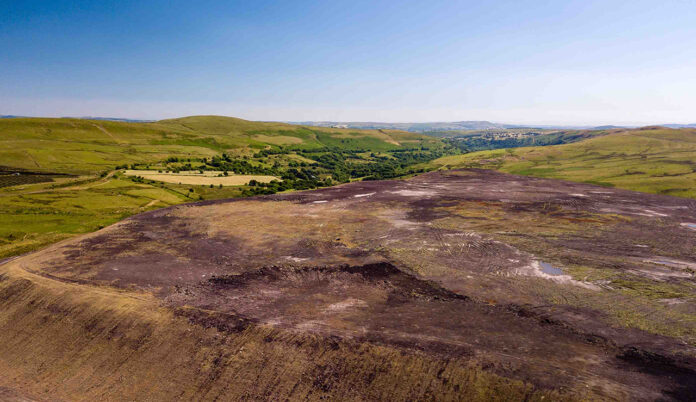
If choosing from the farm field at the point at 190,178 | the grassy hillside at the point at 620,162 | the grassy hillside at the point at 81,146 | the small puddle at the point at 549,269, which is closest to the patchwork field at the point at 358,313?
the small puddle at the point at 549,269

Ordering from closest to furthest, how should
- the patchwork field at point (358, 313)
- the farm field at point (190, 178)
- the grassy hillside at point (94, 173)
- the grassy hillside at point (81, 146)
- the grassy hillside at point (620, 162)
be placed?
the patchwork field at point (358, 313)
the grassy hillside at point (94, 173)
the grassy hillside at point (620, 162)
the farm field at point (190, 178)
the grassy hillside at point (81, 146)

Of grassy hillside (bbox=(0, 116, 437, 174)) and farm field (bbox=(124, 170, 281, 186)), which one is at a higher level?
grassy hillside (bbox=(0, 116, 437, 174))

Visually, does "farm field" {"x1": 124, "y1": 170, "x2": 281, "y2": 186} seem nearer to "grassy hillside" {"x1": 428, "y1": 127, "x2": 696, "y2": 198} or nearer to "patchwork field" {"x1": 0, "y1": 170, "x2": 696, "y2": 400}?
"patchwork field" {"x1": 0, "y1": 170, "x2": 696, "y2": 400}

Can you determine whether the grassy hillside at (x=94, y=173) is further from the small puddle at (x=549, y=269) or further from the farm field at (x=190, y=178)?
the small puddle at (x=549, y=269)

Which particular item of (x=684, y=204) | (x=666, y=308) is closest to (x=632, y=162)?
(x=684, y=204)

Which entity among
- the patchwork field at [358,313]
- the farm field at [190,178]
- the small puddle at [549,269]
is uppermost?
the farm field at [190,178]

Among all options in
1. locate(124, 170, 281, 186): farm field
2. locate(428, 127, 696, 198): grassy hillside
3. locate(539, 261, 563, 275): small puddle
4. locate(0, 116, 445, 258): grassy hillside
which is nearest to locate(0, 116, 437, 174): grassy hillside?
locate(0, 116, 445, 258): grassy hillside

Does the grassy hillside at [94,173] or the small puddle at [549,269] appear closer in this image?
the small puddle at [549,269]

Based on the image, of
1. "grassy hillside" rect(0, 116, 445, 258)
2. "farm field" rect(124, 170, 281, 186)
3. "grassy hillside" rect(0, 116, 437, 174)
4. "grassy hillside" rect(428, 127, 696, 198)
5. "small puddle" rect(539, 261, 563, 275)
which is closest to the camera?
"small puddle" rect(539, 261, 563, 275)
